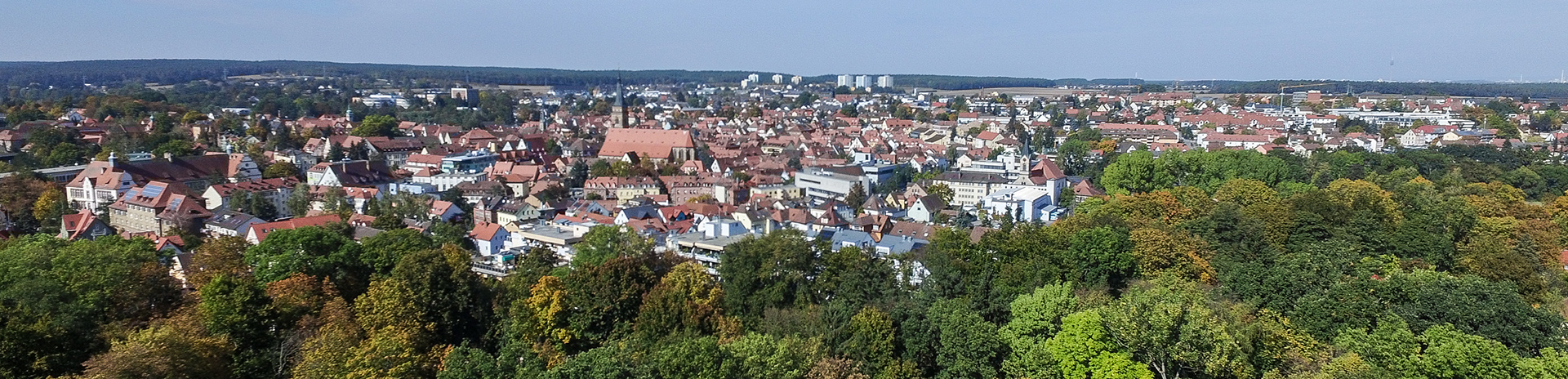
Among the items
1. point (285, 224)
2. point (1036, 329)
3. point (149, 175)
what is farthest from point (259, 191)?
point (1036, 329)

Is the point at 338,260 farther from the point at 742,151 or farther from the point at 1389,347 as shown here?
the point at 742,151

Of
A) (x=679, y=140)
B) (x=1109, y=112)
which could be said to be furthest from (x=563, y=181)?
(x=1109, y=112)

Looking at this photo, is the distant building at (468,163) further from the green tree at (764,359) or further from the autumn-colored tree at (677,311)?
the green tree at (764,359)

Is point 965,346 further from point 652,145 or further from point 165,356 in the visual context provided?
point 652,145

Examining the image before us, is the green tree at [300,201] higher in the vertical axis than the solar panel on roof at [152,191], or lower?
lower

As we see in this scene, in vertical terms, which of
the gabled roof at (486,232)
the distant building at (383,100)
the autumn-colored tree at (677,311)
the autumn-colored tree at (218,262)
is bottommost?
the gabled roof at (486,232)

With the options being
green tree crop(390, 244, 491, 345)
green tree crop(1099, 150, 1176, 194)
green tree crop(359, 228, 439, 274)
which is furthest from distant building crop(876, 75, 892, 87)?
green tree crop(390, 244, 491, 345)

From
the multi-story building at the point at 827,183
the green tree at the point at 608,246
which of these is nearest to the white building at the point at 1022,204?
the multi-story building at the point at 827,183

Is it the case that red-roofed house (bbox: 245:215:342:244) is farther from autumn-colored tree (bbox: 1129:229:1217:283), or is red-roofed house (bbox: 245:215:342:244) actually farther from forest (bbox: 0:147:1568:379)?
autumn-colored tree (bbox: 1129:229:1217:283)
